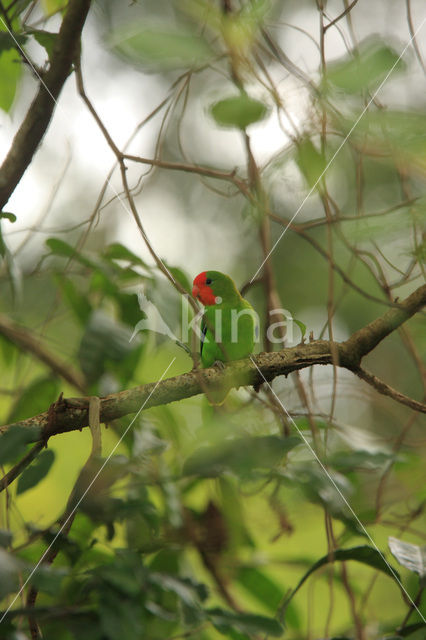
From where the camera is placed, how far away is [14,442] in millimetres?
777

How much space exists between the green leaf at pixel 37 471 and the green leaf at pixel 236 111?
665mm

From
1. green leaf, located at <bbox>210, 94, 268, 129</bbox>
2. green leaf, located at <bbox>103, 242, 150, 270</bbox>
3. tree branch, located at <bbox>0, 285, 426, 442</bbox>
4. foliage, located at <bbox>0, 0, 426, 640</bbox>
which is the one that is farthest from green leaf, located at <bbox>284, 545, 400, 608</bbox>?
green leaf, located at <bbox>210, 94, 268, 129</bbox>

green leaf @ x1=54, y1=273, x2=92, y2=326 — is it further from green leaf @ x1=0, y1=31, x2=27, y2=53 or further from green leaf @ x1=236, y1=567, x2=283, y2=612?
green leaf @ x1=236, y1=567, x2=283, y2=612

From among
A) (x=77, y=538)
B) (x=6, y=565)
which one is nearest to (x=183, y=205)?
(x=77, y=538)

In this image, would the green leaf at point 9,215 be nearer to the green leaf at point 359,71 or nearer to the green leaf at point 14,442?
the green leaf at point 14,442

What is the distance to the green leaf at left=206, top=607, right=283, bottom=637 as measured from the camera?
0.91 metres

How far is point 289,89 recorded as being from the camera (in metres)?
0.85

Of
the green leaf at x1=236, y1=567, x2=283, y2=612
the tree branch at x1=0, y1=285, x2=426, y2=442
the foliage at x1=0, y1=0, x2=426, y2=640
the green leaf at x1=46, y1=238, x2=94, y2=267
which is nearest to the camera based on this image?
the foliage at x1=0, y1=0, x2=426, y2=640

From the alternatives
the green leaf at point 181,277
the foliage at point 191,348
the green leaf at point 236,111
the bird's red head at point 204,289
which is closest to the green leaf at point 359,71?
the green leaf at point 236,111

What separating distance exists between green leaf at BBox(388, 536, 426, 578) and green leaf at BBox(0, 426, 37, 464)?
0.70 metres

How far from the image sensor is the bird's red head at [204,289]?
1384mm

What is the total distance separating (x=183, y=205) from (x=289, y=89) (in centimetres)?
50

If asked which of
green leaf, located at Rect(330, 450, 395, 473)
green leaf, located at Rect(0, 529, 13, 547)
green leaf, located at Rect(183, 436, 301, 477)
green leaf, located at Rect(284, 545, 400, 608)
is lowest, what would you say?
green leaf, located at Rect(0, 529, 13, 547)

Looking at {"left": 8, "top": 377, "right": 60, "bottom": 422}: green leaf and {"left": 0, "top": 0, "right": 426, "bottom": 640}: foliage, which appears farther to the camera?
{"left": 8, "top": 377, "right": 60, "bottom": 422}: green leaf
